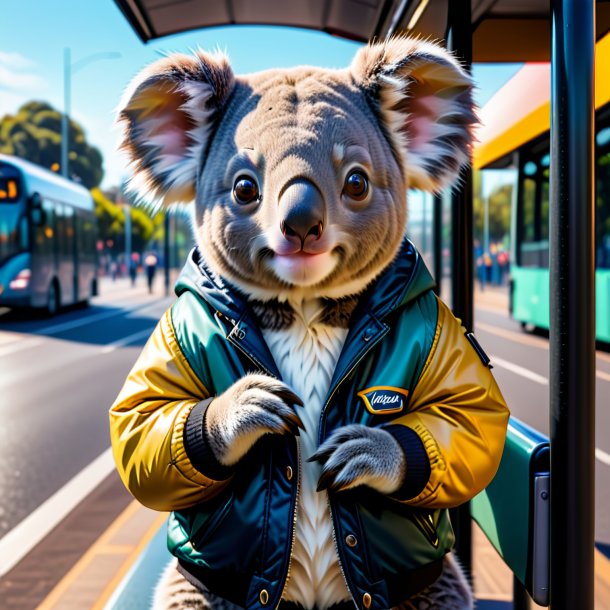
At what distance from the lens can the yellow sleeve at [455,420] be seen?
1.50 meters

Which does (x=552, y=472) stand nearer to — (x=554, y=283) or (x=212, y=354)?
(x=554, y=283)

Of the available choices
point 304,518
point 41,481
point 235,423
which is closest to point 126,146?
point 235,423

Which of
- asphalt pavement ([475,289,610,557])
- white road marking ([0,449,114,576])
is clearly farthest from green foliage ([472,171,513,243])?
white road marking ([0,449,114,576])

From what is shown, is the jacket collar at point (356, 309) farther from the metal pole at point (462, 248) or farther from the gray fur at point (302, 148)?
the metal pole at point (462, 248)

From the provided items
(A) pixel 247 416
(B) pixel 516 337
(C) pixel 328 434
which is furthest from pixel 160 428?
(B) pixel 516 337

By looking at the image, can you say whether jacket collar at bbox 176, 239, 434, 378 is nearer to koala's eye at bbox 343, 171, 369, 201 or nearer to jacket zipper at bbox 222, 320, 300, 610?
jacket zipper at bbox 222, 320, 300, 610

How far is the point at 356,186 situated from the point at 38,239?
15.8 metres

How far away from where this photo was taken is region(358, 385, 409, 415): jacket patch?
152cm

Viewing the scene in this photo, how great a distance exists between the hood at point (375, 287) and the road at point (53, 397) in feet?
10.0

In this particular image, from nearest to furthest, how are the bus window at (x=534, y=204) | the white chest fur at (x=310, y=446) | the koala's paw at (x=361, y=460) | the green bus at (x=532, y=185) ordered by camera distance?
Result: the koala's paw at (x=361, y=460) < the white chest fur at (x=310, y=446) < the green bus at (x=532, y=185) < the bus window at (x=534, y=204)

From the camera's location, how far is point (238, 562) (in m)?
1.50

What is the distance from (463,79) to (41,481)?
4321 millimetres

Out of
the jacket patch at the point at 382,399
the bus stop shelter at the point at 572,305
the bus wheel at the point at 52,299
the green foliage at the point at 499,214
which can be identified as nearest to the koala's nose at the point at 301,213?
the jacket patch at the point at 382,399

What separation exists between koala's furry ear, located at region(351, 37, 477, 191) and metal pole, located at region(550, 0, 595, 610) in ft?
0.83
